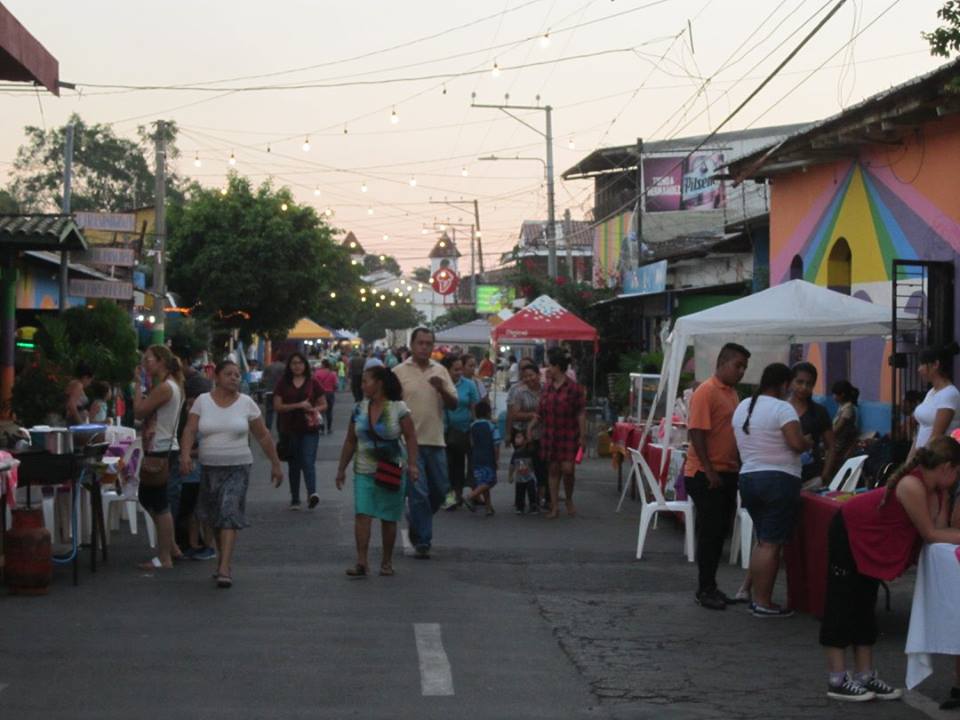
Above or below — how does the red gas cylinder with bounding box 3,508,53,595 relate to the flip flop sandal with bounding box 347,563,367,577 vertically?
above

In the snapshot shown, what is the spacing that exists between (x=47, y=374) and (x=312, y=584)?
6.17 metres

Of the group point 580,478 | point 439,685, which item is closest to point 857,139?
point 580,478

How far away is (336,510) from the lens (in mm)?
16703

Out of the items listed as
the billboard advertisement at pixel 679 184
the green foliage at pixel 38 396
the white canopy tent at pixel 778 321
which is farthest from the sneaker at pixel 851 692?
the billboard advertisement at pixel 679 184

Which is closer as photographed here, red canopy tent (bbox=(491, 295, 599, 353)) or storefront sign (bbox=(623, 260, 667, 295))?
red canopy tent (bbox=(491, 295, 599, 353))

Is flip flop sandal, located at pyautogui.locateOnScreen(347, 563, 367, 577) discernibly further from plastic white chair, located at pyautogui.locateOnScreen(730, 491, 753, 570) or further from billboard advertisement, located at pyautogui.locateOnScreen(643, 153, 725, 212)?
billboard advertisement, located at pyautogui.locateOnScreen(643, 153, 725, 212)

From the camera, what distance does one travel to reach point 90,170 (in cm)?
7850

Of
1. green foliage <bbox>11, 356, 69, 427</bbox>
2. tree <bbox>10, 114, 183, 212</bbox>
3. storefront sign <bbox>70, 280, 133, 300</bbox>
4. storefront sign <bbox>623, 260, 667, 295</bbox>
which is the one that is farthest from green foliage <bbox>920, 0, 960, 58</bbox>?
tree <bbox>10, 114, 183, 212</bbox>

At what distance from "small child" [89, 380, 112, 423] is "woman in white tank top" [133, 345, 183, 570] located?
4.33 metres

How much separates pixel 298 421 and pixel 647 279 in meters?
15.1

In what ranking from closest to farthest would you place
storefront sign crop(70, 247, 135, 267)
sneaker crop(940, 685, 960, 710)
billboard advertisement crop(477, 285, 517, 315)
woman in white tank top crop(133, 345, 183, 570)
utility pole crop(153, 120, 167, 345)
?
sneaker crop(940, 685, 960, 710) → woman in white tank top crop(133, 345, 183, 570) → storefront sign crop(70, 247, 135, 267) → utility pole crop(153, 120, 167, 345) → billboard advertisement crop(477, 285, 517, 315)

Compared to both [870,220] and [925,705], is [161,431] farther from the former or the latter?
[870,220]

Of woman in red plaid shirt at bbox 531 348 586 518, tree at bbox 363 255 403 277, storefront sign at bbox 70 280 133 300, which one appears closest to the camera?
woman in red plaid shirt at bbox 531 348 586 518

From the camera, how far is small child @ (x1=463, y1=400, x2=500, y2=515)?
1655cm
